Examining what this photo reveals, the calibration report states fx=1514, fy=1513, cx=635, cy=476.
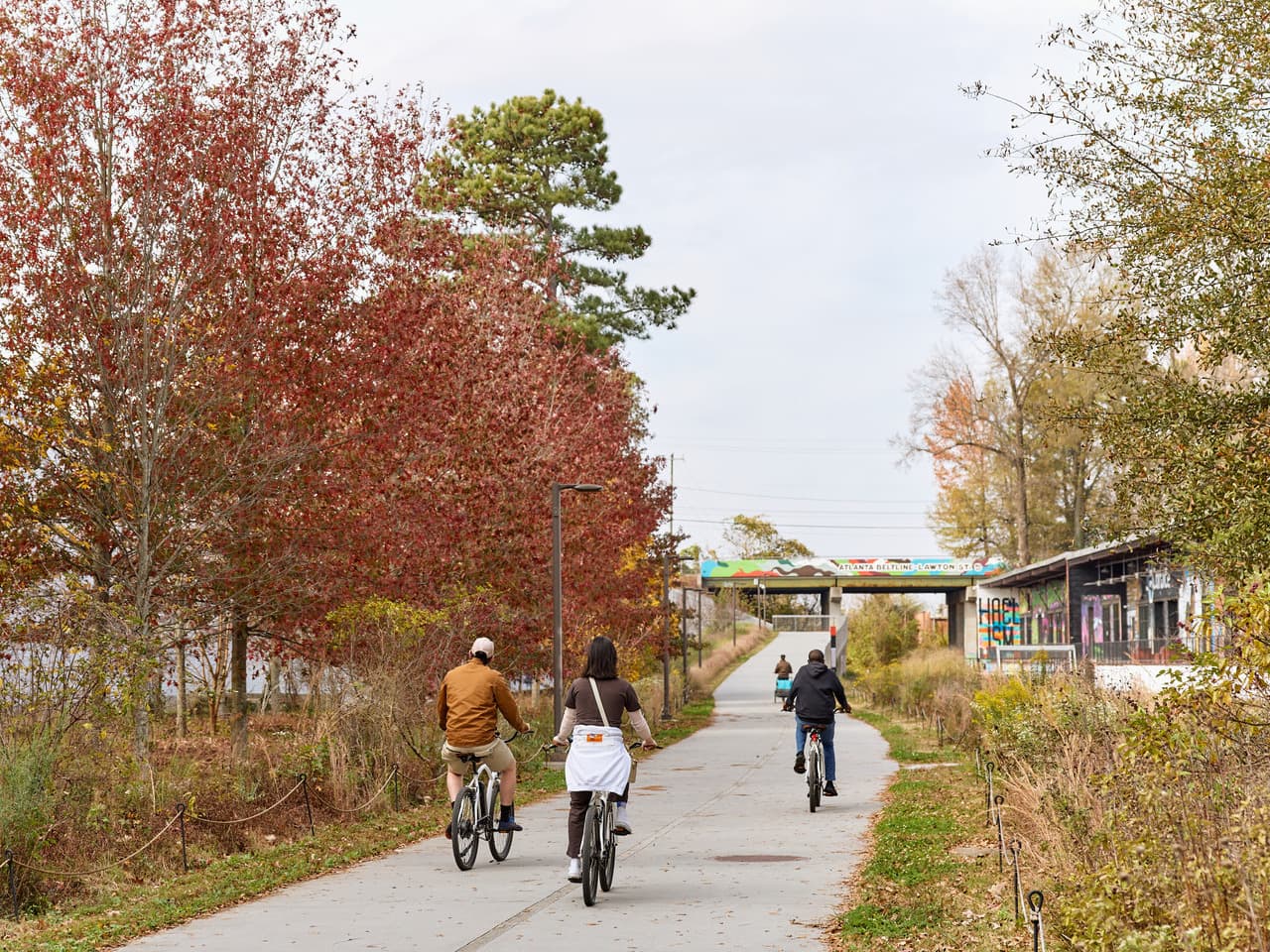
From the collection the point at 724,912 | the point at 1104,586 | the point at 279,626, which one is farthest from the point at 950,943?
the point at 1104,586

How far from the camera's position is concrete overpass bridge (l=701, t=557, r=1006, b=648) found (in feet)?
307

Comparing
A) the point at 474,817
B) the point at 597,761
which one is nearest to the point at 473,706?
the point at 474,817

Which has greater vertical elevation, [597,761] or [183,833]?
[597,761]

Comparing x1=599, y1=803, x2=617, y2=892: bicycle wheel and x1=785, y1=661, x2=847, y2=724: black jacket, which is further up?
x1=785, y1=661, x2=847, y2=724: black jacket

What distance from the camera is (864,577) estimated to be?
97625mm

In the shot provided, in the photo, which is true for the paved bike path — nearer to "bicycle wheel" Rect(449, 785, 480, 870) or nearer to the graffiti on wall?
"bicycle wheel" Rect(449, 785, 480, 870)

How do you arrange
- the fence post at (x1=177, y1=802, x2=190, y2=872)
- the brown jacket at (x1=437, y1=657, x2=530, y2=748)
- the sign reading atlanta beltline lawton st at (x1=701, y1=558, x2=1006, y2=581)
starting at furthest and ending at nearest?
the sign reading atlanta beltline lawton st at (x1=701, y1=558, x2=1006, y2=581)
the brown jacket at (x1=437, y1=657, x2=530, y2=748)
the fence post at (x1=177, y1=802, x2=190, y2=872)

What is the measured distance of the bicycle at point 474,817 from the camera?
42.6 ft

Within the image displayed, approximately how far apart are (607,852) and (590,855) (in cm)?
43

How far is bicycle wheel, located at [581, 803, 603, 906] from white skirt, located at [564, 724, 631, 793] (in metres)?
0.26

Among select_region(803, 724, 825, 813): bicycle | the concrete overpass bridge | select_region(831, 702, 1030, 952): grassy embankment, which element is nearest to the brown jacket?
select_region(831, 702, 1030, 952): grassy embankment

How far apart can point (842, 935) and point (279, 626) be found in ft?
48.5

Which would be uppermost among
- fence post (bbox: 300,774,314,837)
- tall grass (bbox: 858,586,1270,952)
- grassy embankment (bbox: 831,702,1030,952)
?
tall grass (bbox: 858,586,1270,952)

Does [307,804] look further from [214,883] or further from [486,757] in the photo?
[214,883]
